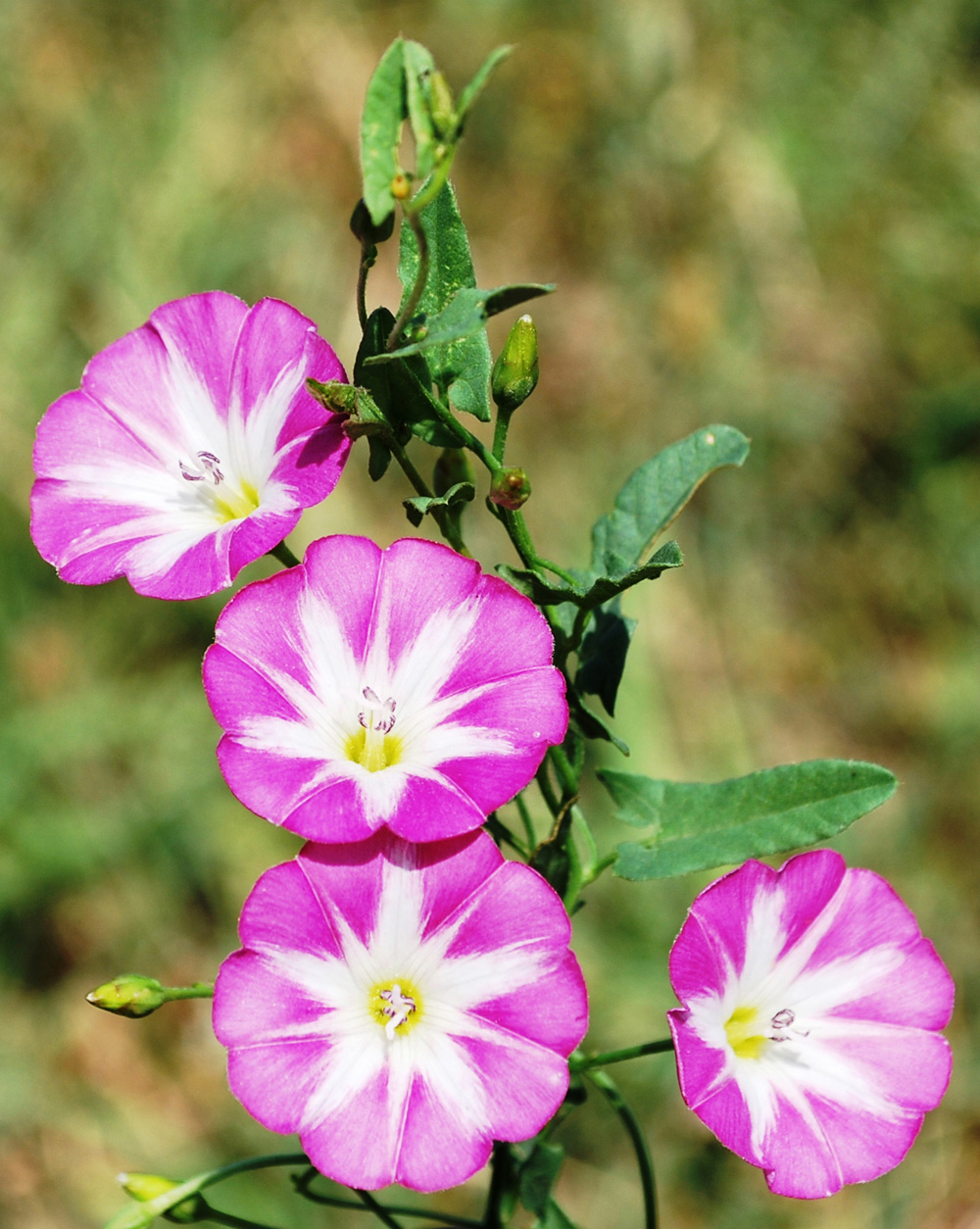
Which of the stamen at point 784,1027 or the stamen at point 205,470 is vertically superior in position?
the stamen at point 205,470

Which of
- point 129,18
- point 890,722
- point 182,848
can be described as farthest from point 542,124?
point 182,848

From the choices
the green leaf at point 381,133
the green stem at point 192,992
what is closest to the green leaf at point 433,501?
the green leaf at point 381,133

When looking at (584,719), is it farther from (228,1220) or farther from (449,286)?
(228,1220)

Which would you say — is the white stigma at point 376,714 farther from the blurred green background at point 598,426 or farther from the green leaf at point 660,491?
the blurred green background at point 598,426

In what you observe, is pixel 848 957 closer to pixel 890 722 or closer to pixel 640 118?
pixel 890 722

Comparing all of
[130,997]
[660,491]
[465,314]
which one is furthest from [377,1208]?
[465,314]

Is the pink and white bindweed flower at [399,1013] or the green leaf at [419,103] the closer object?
the green leaf at [419,103]

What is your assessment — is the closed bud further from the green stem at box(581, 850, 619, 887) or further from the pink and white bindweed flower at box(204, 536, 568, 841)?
the green stem at box(581, 850, 619, 887)
